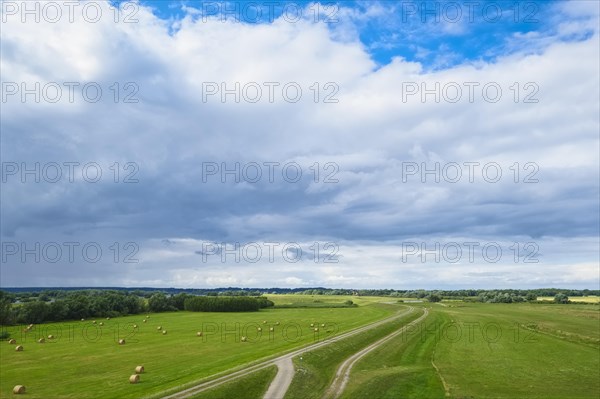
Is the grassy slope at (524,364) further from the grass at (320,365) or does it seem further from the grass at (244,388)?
the grass at (244,388)

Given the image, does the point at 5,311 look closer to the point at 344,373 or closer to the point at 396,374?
the point at 344,373

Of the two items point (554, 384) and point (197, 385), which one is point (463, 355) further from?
point (197, 385)

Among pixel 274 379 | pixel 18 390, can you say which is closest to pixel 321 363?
pixel 274 379

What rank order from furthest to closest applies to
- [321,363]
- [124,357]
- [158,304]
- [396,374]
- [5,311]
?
[158,304], [5,311], [124,357], [321,363], [396,374]

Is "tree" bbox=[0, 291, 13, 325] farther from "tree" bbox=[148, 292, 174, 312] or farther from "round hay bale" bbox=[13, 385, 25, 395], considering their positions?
"round hay bale" bbox=[13, 385, 25, 395]

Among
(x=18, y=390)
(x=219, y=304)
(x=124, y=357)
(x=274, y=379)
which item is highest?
(x=18, y=390)

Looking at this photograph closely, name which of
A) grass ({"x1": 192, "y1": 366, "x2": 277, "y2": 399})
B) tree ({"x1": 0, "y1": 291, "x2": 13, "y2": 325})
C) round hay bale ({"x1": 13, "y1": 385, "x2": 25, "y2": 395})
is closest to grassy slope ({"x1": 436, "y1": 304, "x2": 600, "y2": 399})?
grass ({"x1": 192, "y1": 366, "x2": 277, "y2": 399})

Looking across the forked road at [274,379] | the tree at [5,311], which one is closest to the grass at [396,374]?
the forked road at [274,379]
